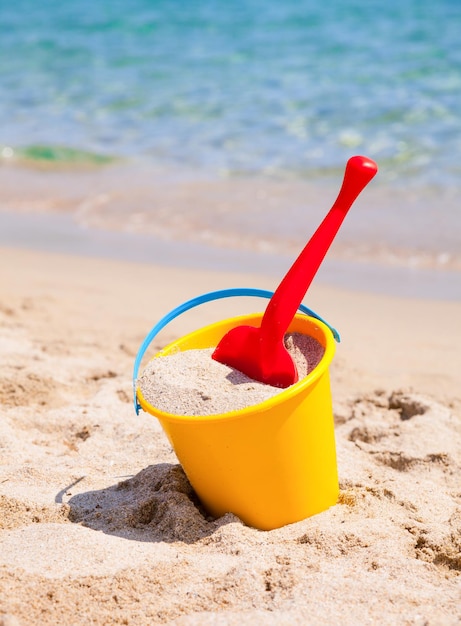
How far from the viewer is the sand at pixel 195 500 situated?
5.47ft

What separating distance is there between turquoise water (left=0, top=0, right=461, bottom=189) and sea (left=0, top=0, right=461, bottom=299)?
24 mm

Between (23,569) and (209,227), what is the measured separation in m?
3.26

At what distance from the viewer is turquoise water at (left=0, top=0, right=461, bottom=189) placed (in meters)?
6.03

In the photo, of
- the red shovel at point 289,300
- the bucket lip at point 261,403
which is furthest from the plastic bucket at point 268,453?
the red shovel at point 289,300

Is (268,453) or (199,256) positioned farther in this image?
(199,256)

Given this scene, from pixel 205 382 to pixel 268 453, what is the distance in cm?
25

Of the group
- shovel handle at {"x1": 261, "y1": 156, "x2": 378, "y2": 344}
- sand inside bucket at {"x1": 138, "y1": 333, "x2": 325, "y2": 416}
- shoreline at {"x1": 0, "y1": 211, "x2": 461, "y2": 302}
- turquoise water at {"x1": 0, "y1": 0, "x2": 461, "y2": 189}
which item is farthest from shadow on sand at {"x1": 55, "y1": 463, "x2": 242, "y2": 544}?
turquoise water at {"x1": 0, "y1": 0, "x2": 461, "y2": 189}

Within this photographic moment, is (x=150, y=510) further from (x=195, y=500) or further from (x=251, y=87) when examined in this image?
(x=251, y=87)

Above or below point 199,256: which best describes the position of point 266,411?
above

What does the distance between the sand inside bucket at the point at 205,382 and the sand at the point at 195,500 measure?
0.28 metres

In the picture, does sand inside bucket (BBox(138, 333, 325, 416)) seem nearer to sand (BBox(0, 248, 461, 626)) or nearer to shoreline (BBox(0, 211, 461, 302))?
sand (BBox(0, 248, 461, 626))

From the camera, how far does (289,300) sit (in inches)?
78.5

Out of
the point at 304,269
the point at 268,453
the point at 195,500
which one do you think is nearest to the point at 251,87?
the point at 304,269

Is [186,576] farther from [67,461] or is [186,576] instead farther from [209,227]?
[209,227]
